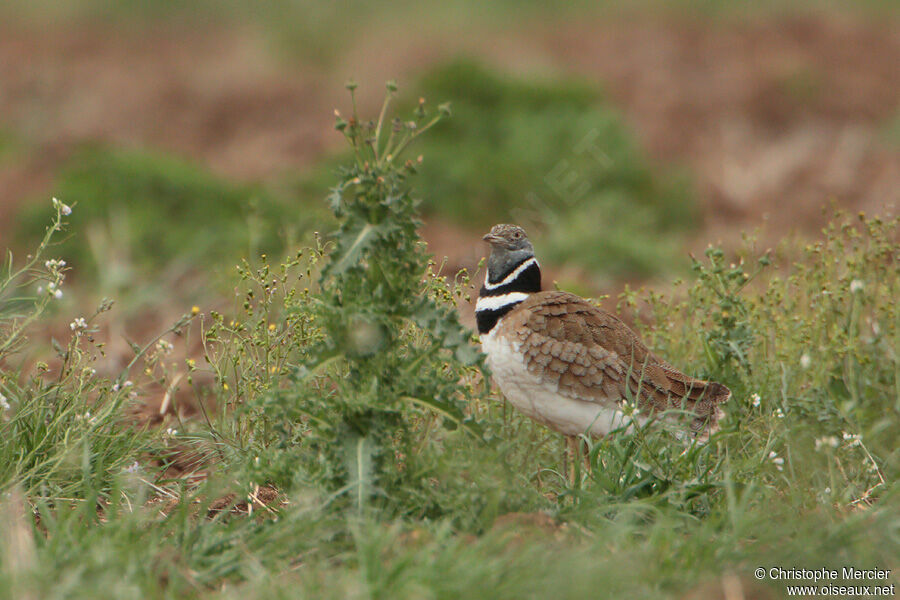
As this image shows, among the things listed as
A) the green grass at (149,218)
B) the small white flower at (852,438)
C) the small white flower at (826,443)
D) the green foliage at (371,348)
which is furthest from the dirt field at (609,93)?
the green foliage at (371,348)

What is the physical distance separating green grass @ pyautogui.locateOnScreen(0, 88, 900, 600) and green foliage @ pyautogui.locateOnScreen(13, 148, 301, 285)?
438 cm

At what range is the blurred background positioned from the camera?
9.75m

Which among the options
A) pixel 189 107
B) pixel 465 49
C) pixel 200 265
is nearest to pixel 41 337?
pixel 200 265

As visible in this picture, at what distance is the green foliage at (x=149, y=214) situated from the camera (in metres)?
9.53

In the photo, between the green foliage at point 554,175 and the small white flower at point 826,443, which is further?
the green foliage at point 554,175

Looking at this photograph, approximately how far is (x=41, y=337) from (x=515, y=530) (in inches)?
202

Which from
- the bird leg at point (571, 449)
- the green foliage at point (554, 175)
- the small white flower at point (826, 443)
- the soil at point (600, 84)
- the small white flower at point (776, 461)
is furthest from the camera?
the soil at point (600, 84)

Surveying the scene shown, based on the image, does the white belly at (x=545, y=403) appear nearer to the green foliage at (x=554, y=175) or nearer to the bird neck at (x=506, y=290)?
the bird neck at (x=506, y=290)

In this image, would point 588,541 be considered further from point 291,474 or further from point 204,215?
point 204,215

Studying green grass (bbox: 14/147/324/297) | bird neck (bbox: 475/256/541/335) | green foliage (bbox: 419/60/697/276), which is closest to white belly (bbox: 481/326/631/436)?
bird neck (bbox: 475/256/541/335)

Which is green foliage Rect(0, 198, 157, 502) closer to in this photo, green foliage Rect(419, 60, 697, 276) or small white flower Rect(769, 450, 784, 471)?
small white flower Rect(769, 450, 784, 471)

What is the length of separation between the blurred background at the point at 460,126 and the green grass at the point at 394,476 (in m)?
1.33

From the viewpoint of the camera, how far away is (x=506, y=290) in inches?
209

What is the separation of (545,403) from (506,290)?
65 cm
